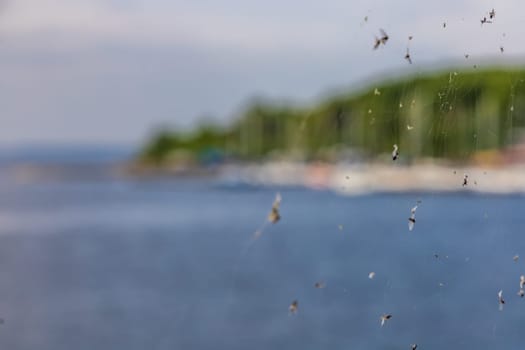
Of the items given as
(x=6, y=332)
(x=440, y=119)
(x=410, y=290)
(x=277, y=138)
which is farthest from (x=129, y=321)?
(x=277, y=138)

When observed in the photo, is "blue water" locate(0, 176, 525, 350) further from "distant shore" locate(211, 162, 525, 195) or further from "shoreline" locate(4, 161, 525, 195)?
"shoreline" locate(4, 161, 525, 195)

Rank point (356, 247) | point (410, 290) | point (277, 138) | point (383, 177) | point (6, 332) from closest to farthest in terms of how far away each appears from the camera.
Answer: point (6, 332)
point (410, 290)
point (356, 247)
point (383, 177)
point (277, 138)

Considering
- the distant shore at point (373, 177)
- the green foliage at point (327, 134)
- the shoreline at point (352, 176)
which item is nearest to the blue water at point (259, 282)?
the distant shore at point (373, 177)

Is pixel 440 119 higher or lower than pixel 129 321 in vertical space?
higher

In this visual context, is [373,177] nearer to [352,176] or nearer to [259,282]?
[352,176]

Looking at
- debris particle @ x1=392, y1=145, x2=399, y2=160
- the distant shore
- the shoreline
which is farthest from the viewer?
the shoreline

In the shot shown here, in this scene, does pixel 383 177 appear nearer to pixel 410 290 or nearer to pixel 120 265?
pixel 120 265

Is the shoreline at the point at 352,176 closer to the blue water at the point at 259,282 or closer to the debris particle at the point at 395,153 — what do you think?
the blue water at the point at 259,282

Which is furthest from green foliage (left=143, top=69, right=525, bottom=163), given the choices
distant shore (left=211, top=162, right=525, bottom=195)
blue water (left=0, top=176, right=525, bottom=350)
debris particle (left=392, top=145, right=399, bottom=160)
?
debris particle (left=392, top=145, right=399, bottom=160)

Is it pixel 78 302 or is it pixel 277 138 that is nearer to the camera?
pixel 78 302
